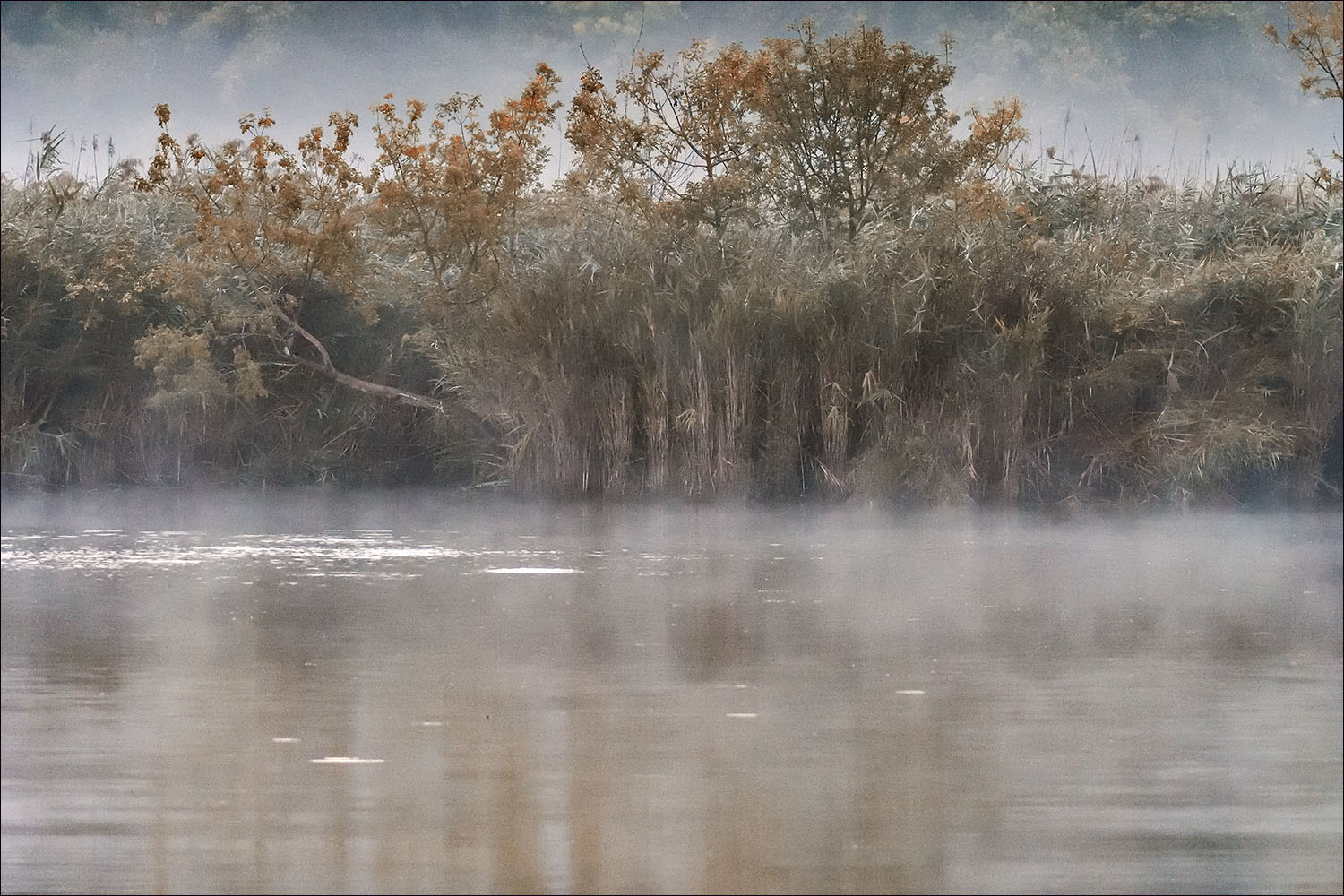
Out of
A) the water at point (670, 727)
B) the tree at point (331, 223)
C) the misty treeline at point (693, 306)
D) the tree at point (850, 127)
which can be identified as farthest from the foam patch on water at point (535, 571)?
the tree at point (850, 127)

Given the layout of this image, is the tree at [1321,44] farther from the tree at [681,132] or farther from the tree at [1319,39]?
the tree at [681,132]

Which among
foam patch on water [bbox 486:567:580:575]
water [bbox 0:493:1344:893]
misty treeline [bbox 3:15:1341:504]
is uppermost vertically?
misty treeline [bbox 3:15:1341:504]

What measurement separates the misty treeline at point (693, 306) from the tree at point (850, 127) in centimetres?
4

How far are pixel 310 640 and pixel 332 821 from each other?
2741 millimetres

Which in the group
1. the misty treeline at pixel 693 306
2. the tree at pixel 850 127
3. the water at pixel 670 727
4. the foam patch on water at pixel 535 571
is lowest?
the water at pixel 670 727

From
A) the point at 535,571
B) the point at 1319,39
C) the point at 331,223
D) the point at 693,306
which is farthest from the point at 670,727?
the point at 1319,39

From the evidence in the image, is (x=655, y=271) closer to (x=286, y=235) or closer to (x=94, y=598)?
(x=286, y=235)

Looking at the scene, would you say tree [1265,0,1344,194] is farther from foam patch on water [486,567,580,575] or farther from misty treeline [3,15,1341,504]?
foam patch on water [486,567,580,575]

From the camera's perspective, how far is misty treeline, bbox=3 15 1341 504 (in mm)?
14273

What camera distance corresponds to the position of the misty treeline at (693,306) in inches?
562

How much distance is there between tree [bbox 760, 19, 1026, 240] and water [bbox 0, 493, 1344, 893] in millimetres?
7585

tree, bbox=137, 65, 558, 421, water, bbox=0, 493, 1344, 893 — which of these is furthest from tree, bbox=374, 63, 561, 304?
water, bbox=0, 493, 1344, 893

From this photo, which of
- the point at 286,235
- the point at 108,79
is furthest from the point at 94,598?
the point at 108,79

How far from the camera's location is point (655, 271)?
15094 millimetres
